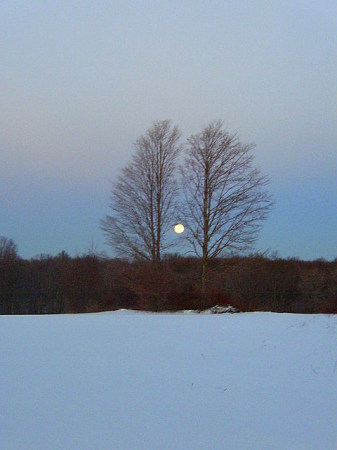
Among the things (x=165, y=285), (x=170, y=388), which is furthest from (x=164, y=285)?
(x=170, y=388)

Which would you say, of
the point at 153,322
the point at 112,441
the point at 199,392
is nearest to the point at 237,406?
the point at 199,392

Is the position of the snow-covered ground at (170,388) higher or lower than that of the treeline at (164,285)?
lower

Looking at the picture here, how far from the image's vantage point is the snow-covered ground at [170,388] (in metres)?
4.27

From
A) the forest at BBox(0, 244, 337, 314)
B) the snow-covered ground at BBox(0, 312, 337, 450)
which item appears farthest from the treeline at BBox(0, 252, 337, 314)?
the snow-covered ground at BBox(0, 312, 337, 450)

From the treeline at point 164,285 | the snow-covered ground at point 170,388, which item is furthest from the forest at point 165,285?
the snow-covered ground at point 170,388

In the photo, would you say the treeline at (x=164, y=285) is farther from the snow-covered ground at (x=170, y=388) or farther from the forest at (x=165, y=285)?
the snow-covered ground at (x=170, y=388)

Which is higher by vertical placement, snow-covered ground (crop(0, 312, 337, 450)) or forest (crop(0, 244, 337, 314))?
forest (crop(0, 244, 337, 314))

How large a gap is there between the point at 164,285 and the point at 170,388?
9.83 m

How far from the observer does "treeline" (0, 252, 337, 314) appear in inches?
603

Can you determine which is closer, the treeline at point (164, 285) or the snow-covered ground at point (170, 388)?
the snow-covered ground at point (170, 388)

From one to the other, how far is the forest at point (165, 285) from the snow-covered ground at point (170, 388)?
7071 millimetres

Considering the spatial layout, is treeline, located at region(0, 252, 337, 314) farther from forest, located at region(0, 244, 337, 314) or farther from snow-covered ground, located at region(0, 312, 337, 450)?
snow-covered ground, located at region(0, 312, 337, 450)

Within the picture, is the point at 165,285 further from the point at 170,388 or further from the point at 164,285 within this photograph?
the point at 170,388

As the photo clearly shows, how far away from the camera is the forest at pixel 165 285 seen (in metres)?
15.3
